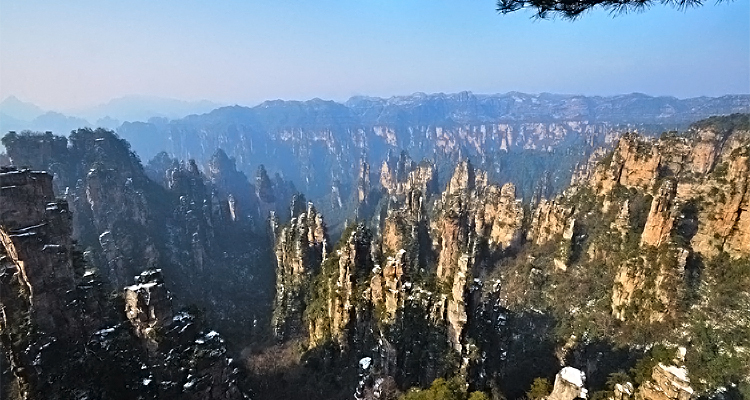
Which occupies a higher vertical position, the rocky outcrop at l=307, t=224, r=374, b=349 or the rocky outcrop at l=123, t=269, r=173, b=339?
the rocky outcrop at l=123, t=269, r=173, b=339

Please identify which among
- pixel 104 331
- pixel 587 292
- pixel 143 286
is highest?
pixel 143 286

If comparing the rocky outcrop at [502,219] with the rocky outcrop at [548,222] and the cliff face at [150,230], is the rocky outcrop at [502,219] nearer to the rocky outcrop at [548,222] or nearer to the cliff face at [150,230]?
the rocky outcrop at [548,222]

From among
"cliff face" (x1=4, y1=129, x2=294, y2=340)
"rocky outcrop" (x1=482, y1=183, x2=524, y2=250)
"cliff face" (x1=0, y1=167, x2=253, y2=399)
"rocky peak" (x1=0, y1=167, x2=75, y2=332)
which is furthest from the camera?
"rocky outcrop" (x1=482, y1=183, x2=524, y2=250)

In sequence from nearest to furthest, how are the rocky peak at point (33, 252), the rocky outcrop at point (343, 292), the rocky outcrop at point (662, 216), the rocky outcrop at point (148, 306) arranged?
1. the rocky outcrop at point (148, 306)
2. the rocky peak at point (33, 252)
3. the rocky outcrop at point (343, 292)
4. the rocky outcrop at point (662, 216)

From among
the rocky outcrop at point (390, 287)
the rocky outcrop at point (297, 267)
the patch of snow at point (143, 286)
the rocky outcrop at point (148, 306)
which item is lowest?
the rocky outcrop at point (297, 267)

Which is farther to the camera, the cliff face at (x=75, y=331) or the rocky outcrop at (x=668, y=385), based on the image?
the cliff face at (x=75, y=331)

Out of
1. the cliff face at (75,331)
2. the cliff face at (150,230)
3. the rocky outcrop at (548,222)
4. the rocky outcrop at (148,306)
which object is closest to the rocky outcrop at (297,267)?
the cliff face at (150,230)

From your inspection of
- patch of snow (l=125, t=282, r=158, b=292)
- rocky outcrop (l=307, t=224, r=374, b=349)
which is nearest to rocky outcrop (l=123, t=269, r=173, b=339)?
patch of snow (l=125, t=282, r=158, b=292)

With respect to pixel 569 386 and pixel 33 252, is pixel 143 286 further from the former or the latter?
pixel 569 386

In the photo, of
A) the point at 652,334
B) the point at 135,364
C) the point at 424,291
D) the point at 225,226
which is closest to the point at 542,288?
the point at 652,334

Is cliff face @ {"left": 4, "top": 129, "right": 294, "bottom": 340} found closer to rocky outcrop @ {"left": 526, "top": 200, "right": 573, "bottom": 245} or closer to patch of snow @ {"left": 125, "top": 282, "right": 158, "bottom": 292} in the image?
patch of snow @ {"left": 125, "top": 282, "right": 158, "bottom": 292}

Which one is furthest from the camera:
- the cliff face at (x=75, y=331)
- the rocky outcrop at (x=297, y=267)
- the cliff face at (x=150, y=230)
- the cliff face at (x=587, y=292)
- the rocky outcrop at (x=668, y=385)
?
the cliff face at (x=150, y=230)

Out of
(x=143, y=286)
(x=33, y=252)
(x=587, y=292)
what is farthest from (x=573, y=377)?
(x=33, y=252)

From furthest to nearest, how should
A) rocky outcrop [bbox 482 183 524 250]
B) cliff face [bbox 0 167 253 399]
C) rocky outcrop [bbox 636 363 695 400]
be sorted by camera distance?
rocky outcrop [bbox 482 183 524 250]
cliff face [bbox 0 167 253 399]
rocky outcrop [bbox 636 363 695 400]
